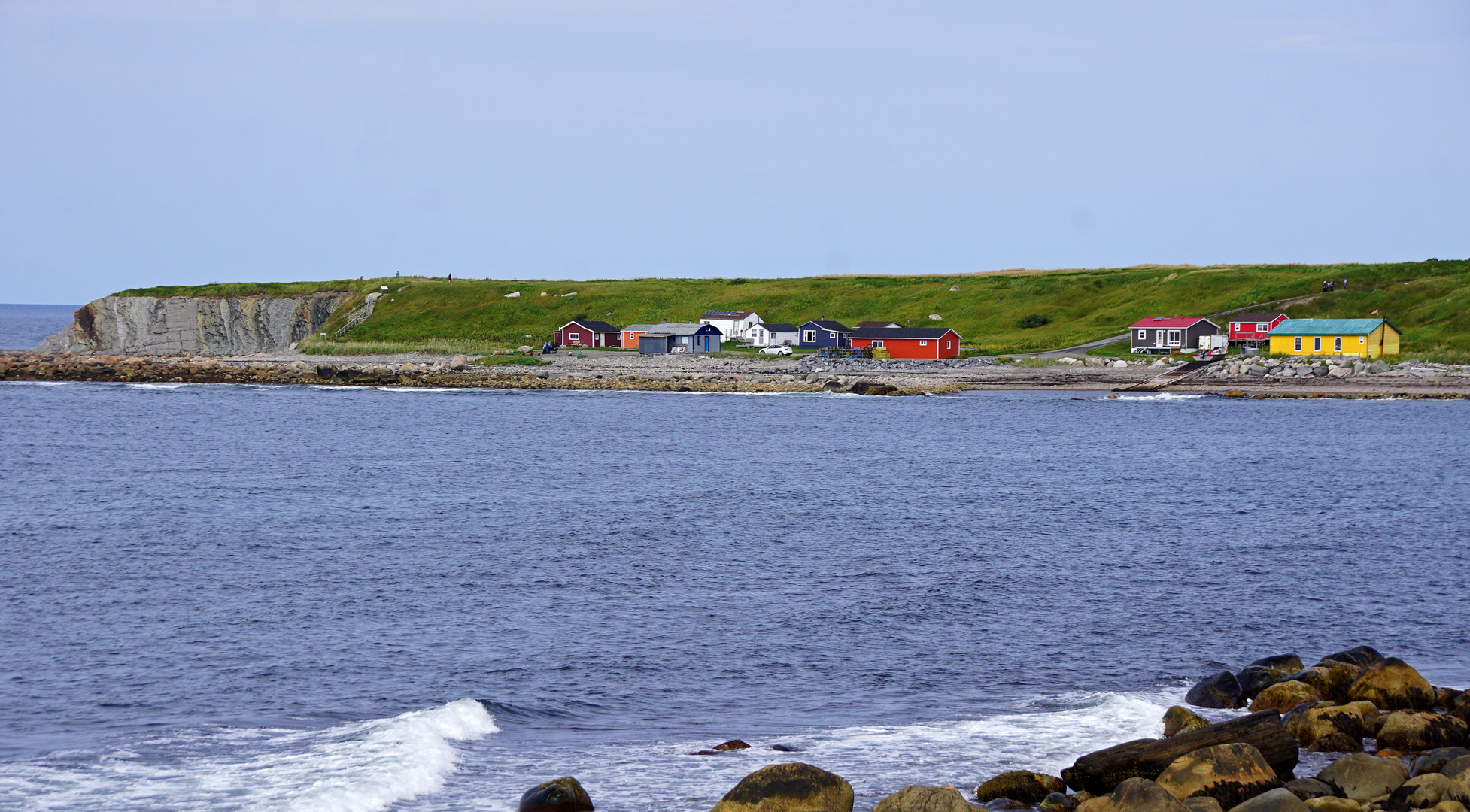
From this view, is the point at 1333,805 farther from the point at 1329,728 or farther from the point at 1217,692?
the point at 1217,692

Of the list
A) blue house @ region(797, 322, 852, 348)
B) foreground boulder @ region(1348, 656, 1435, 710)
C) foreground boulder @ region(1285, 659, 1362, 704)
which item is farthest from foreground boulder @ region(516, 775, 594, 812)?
blue house @ region(797, 322, 852, 348)

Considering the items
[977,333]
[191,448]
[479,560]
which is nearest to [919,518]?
[479,560]

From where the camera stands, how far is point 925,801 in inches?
568

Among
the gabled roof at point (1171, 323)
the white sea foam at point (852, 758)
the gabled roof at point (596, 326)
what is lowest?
the white sea foam at point (852, 758)

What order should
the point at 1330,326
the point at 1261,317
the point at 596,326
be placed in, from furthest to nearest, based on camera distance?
the point at 596,326 < the point at 1261,317 < the point at 1330,326

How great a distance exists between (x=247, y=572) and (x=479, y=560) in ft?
20.5

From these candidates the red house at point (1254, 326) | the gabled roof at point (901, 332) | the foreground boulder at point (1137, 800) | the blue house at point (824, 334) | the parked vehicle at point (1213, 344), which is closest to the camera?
the foreground boulder at point (1137, 800)

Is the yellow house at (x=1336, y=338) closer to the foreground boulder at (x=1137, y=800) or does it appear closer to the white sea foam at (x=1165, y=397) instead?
the white sea foam at (x=1165, y=397)

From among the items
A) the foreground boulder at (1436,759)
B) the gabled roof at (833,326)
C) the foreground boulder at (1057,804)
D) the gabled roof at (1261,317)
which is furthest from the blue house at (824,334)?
the foreground boulder at (1057,804)

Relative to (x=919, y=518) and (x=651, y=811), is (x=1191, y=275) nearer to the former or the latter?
(x=919, y=518)

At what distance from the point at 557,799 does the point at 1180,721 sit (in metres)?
9.88

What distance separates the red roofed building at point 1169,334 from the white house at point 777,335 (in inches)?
1491

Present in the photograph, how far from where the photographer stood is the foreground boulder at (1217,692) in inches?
797

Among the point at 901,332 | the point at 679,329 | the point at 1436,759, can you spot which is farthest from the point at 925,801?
the point at 679,329
